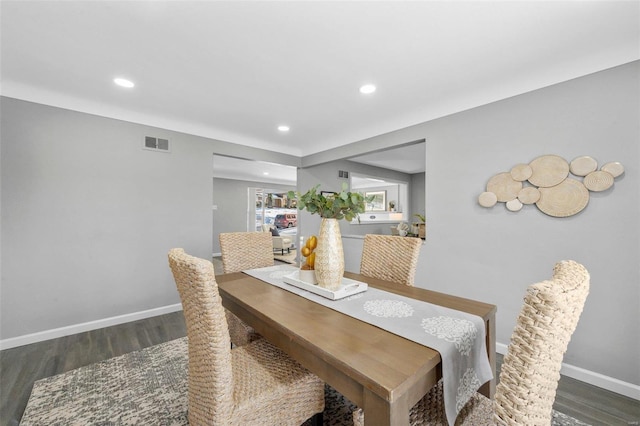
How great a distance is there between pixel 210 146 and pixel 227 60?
5.86ft

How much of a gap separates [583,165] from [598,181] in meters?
0.15

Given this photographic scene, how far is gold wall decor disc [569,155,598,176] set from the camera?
6.32ft

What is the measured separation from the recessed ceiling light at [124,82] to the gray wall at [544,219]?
288 centimetres

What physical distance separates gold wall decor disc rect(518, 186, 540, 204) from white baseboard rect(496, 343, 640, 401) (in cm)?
130

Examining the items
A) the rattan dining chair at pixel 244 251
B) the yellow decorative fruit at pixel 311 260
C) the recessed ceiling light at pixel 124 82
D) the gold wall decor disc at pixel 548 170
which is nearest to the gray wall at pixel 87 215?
the recessed ceiling light at pixel 124 82

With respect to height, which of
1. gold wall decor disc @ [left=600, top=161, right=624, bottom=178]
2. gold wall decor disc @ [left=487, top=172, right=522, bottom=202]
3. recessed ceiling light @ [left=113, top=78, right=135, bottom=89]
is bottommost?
gold wall decor disc @ [left=487, top=172, right=522, bottom=202]

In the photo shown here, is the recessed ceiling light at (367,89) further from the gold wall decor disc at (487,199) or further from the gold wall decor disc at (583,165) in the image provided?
the gold wall decor disc at (583,165)

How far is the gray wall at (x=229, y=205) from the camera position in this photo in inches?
323

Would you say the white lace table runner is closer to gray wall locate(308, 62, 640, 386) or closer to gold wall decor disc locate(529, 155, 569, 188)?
gray wall locate(308, 62, 640, 386)

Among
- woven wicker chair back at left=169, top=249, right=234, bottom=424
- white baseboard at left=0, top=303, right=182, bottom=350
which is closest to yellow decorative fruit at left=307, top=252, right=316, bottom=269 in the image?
woven wicker chair back at left=169, top=249, right=234, bottom=424

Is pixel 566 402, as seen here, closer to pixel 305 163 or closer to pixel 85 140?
pixel 305 163

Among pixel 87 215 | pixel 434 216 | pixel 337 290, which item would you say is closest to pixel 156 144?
pixel 87 215

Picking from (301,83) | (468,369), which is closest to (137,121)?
(301,83)

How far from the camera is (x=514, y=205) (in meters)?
2.28
